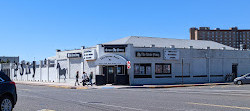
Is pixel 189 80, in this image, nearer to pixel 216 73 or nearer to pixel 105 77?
pixel 216 73

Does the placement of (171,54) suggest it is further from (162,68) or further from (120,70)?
(120,70)

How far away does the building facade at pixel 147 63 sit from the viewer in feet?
124

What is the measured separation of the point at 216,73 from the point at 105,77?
54.4 feet

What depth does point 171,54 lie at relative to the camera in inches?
1604

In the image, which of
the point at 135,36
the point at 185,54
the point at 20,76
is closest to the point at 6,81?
the point at 185,54

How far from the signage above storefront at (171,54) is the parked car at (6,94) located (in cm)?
3024

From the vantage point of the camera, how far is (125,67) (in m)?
38.0

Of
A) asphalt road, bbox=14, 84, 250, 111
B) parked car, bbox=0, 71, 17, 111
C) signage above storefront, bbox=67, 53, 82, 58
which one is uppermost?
signage above storefront, bbox=67, 53, 82, 58

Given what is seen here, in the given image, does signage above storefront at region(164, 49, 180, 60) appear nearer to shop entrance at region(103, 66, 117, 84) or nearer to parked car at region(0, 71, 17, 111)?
shop entrance at region(103, 66, 117, 84)

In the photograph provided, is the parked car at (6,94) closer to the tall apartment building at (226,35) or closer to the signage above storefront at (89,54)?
the signage above storefront at (89,54)

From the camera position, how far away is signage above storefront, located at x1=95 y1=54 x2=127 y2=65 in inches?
1467

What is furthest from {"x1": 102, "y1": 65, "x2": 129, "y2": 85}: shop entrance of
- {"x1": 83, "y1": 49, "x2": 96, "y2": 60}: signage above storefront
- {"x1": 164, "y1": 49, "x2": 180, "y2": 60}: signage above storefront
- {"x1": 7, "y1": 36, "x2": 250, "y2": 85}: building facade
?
{"x1": 164, "y1": 49, "x2": 180, "y2": 60}: signage above storefront

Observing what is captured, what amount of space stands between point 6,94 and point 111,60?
26.7 meters

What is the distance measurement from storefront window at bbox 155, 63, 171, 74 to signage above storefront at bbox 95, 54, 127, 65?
488cm
